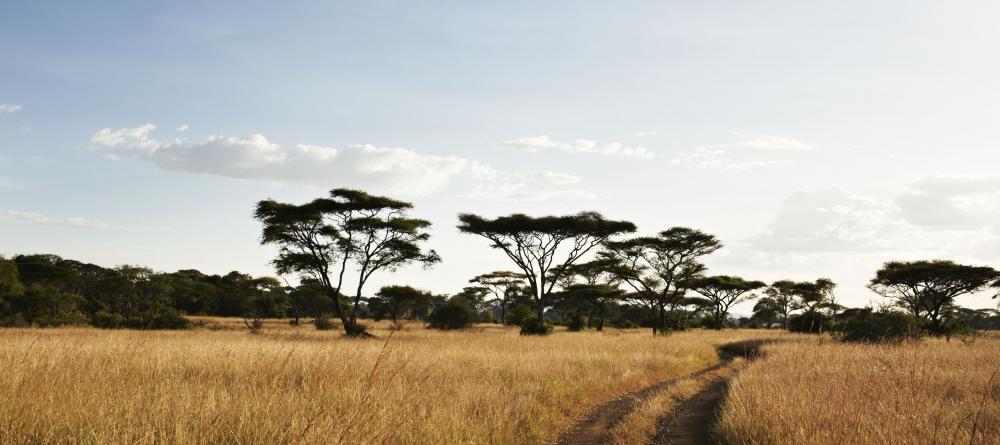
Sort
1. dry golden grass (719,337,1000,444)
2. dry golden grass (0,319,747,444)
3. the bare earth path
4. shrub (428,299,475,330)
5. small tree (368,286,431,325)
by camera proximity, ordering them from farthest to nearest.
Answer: small tree (368,286,431,325) < shrub (428,299,475,330) < the bare earth path < dry golden grass (719,337,1000,444) < dry golden grass (0,319,747,444)

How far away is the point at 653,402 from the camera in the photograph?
1058cm

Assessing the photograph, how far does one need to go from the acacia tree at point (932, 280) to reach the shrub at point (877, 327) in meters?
14.5

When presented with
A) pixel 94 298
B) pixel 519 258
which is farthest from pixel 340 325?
pixel 94 298

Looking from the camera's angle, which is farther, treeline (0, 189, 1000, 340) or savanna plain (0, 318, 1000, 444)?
treeline (0, 189, 1000, 340)

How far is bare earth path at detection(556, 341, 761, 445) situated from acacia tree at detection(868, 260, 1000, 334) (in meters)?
33.4

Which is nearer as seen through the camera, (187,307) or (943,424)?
(943,424)

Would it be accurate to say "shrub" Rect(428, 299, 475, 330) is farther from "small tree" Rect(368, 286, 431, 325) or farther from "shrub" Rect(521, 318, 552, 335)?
"small tree" Rect(368, 286, 431, 325)

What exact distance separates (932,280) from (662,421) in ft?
136

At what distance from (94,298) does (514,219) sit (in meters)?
39.9

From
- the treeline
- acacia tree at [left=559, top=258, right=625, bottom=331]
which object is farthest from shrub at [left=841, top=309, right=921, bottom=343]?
acacia tree at [left=559, top=258, right=625, bottom=331]

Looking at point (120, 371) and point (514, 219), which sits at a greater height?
point (514, 219)

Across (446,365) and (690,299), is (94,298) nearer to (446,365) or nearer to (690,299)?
(446,365)

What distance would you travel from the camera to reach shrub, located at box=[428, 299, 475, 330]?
148ft

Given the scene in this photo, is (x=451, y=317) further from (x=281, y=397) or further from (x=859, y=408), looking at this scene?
(x=859, y=408)
